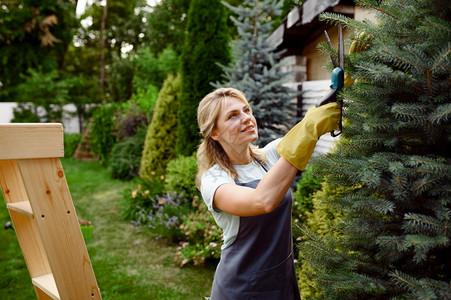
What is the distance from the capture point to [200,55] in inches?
265

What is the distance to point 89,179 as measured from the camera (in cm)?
1016

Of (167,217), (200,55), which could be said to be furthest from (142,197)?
(200,55)

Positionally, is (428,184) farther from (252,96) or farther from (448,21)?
(252,96)

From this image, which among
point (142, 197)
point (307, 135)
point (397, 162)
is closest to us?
point (397, 162)

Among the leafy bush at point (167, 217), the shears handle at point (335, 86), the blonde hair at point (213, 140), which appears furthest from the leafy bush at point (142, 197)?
the shears handle at point (335, 86)

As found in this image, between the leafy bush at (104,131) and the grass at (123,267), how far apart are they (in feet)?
16.0

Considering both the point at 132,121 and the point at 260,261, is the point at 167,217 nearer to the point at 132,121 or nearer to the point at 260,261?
the point at 260,261

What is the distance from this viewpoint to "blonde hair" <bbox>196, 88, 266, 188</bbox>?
1897 mm

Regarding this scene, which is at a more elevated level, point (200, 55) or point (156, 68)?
point (200, 55)

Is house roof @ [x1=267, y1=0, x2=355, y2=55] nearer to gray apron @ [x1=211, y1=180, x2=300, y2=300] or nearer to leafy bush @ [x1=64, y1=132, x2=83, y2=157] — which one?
gray apron @ [x1=211, y1=180, x2=300, y2=300]

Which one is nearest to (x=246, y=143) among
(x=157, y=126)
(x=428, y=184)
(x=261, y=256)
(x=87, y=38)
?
(x=261, y=256)

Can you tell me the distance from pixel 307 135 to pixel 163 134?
6937 mm

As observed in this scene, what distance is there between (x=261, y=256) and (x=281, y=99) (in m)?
4.06

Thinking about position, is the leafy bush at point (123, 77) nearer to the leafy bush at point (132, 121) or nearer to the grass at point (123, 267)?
the leafy bush at point (132, 121)
